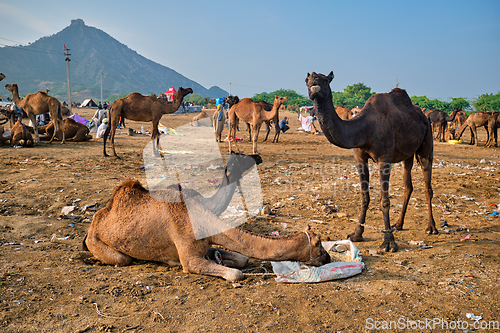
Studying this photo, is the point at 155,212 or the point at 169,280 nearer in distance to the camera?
the point at 169,280

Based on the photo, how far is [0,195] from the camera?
20.1ft

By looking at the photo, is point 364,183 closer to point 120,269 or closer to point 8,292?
point 120,269

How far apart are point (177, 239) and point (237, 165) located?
3.45 feet

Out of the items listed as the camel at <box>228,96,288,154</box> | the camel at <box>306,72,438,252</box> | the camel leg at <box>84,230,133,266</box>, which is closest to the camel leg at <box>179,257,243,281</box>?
the camel leg at <box>84,230,133,266</box>

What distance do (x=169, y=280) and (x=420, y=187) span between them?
23.1ft

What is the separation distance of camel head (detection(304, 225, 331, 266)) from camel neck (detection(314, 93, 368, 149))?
4.20 ft

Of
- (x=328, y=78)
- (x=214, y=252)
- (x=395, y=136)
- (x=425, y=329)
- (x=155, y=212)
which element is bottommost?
(x=425, y=329)

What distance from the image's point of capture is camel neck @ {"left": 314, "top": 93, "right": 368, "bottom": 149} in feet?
12.6

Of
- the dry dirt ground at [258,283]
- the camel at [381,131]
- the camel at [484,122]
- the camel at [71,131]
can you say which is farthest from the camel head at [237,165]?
the camel at [484,122]

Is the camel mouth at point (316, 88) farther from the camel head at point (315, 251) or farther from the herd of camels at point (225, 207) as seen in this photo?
the camel head at point (315, 251)

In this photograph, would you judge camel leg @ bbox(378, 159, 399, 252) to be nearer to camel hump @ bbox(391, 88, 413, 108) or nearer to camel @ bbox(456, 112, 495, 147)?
camel hump @ bbox(391, 88, 413, 108)

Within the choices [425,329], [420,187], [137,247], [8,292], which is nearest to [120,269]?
[137,247]

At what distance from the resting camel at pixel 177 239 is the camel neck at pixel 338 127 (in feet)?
3.28

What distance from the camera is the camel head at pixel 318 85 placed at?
3.66 metres
